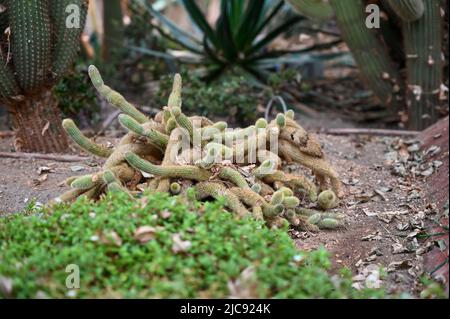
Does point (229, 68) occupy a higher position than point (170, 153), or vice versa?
point (229, 68)

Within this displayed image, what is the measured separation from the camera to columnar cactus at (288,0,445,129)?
547cm

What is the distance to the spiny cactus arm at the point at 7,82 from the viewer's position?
14.6 ft

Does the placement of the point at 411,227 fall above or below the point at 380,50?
below

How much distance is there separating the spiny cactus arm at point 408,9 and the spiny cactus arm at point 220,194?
7.92 feet

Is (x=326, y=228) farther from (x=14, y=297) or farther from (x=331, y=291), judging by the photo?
(x=14, y=297)

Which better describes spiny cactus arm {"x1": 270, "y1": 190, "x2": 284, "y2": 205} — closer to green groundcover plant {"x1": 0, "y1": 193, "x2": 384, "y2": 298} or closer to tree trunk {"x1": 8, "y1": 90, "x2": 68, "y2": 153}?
green groundcover plant {"x1": 0, "y1": 193, "x2": 384, "y2": 298}

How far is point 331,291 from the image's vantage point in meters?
2.84

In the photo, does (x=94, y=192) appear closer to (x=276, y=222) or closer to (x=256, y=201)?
(x=256, y=201)

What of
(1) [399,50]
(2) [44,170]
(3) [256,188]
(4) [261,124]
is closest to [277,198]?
(3) [256,188]

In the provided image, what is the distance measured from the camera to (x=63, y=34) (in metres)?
4.64

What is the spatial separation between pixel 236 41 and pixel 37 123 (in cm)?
277

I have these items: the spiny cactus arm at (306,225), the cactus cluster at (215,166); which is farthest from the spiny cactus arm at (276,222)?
the spiny cactus arm at (306,225)

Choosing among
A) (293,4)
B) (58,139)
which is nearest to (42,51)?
(58,139)
